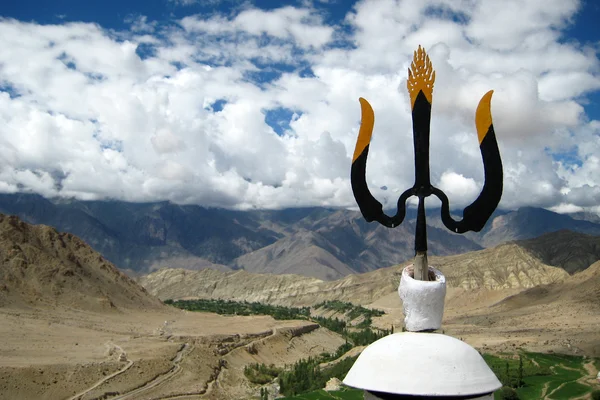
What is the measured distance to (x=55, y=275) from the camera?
8312cm

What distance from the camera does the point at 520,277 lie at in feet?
457

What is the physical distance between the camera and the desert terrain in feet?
140

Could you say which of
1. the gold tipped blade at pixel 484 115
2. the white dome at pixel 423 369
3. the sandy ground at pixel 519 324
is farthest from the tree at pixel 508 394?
the white dome at pixel 423 369

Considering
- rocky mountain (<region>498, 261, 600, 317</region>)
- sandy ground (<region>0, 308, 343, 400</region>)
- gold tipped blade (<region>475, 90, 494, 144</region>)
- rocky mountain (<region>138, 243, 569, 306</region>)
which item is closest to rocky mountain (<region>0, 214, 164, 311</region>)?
sandy ground (<region>0, 308, 343, 400</region>)

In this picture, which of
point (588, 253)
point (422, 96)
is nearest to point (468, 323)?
point (588, 253)

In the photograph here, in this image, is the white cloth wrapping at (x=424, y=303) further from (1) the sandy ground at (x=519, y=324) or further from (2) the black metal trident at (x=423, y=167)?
(1) the sandy ground at (x=519, y=324)

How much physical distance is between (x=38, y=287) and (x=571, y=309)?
81.0 meters

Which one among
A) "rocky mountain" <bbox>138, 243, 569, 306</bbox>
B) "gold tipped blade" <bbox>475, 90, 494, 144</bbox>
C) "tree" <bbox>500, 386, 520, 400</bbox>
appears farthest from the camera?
"rocky mountain" <bbox>138, 243, 569, 306</bbox>

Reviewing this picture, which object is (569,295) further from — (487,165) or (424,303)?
(424,303)

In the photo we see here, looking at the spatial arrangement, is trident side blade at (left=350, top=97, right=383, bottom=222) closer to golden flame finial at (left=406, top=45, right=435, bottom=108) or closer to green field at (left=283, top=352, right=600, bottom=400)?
golden flame finial at (left=406, top=45, right=435, bottom=108)

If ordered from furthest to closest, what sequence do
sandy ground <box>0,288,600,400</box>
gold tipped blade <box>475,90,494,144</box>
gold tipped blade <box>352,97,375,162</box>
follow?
sandy ground <box>0,288,600,400</box> → gold tipped blade <box>352,97,375,162</box> → gold tipped blade <box>475,90,494,144</box>

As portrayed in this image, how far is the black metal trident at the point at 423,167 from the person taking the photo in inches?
247

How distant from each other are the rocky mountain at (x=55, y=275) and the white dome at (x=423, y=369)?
246 ft

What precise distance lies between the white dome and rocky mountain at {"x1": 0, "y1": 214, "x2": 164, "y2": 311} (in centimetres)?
7493
